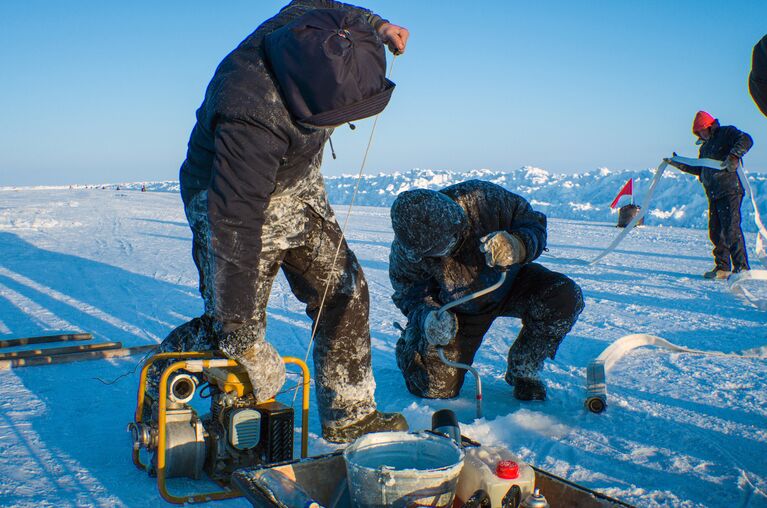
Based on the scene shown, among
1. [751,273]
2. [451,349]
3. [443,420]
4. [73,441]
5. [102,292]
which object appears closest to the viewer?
[443,420]

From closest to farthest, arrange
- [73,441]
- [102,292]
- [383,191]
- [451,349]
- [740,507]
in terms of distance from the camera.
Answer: [740,507], [73,441], [451,349], [102,292], [383,191]

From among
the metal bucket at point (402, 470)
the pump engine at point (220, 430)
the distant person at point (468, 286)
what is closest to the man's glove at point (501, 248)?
the distant person at point (468, 286)

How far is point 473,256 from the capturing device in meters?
3.76

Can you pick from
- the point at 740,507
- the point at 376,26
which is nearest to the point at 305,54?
the point at 376,26

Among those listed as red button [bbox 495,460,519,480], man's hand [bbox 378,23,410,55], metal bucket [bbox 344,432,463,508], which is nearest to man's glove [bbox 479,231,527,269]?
man's hand [bbox 378,23,410,55]

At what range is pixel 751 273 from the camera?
3461mm

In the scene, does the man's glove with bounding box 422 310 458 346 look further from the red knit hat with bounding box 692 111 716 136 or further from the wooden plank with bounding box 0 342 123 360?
the red knit hat with bounding box 692 111 716 136

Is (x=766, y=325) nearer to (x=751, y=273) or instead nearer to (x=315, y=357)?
(x=751, y=273)

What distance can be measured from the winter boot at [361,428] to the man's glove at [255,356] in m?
0.54

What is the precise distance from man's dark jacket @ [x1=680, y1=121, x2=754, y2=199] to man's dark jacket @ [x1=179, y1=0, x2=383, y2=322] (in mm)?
6537

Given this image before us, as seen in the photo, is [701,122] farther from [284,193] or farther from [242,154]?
[242,154]

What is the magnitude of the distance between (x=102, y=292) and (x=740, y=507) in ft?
20.0

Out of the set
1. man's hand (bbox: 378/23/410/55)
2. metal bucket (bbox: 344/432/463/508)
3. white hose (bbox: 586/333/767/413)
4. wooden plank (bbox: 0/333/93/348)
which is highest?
man's hand (bbox: 378/23/410/55)

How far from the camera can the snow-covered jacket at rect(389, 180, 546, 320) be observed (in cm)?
369
